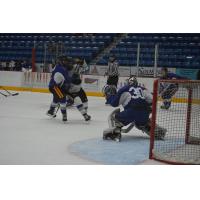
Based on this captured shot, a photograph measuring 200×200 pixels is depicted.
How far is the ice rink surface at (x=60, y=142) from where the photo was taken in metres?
4.25

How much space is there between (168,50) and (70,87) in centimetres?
822

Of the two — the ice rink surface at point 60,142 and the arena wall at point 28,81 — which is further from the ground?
the arena wall at point 28,81

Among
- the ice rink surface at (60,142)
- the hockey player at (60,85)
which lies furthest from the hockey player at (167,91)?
the hockey player at (60,85)

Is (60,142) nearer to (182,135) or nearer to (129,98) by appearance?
(129,98)

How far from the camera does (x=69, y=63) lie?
736 cm

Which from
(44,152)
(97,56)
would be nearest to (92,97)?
(97,56)

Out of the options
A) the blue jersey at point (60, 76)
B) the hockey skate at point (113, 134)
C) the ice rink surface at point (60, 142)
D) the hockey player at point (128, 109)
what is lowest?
the ice rink surface at point (60, 142)

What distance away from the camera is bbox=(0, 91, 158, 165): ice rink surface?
425 centimetres

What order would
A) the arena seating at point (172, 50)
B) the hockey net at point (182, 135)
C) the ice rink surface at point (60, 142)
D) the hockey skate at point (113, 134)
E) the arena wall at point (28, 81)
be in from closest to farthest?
1. the ice rink surface at point (60, 142)
2. the hockey net at point (182, 135)
3. the hockey skate at point (113, 134)
4. the arena wall at point (28, 81)
5. the arena seating at point (172, 50)

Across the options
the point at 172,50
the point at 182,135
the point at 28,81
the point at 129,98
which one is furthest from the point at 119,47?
the point at 129,98

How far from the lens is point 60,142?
523 centimetres

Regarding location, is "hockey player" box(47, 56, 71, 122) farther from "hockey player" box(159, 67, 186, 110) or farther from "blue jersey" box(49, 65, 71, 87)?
"hockey player" box(159, 67, 186, 110)

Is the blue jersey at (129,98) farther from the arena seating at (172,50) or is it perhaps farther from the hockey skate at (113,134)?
the arena seating at (172,50)

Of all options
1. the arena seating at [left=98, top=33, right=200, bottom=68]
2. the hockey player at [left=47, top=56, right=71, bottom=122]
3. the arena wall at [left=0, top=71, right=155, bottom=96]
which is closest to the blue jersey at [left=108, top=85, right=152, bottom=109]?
the hockey player at [left=47, top=56, right=71, bottom=122]
